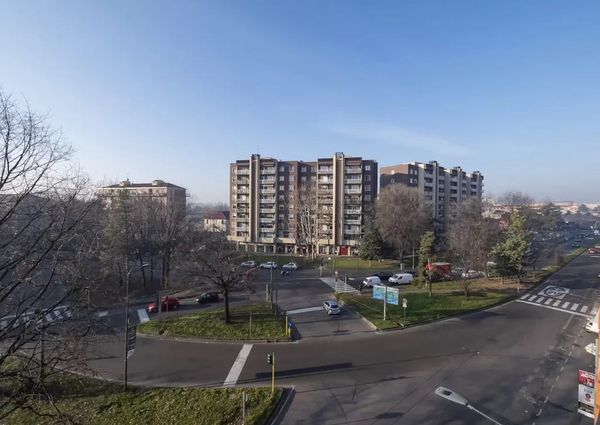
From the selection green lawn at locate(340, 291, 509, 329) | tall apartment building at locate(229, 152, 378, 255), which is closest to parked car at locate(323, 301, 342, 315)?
green lawn at locate(340, 291, 509, 329)

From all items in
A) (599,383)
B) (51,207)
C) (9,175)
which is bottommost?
(599,383)

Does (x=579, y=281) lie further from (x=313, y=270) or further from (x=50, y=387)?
(x=50, y=387)

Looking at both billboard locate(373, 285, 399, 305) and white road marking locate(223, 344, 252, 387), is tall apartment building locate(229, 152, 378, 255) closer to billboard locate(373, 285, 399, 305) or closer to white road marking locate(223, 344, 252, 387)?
billboard locate(373, 285, 399, 305)

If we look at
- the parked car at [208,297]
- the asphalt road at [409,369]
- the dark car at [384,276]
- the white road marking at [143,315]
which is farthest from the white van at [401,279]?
the white road marking at [143,315]

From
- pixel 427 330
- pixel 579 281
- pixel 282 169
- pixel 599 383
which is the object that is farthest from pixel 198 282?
pixel 282 169

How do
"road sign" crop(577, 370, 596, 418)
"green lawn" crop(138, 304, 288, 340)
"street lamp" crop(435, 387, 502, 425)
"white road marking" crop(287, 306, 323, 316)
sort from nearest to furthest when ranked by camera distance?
"road sign" crop(577, 370, 596, 418)
"street lamp" crop(435, 387, 502, 425)
"green lawn" crop(138, 304, 288, 340)
"white road marking" crop(287, 306, 323, 316)

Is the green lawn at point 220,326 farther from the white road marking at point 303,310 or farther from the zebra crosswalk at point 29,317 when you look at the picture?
the zebra crosswalk at point 29,317

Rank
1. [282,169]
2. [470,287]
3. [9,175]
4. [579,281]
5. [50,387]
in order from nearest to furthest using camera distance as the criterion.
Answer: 1. [9,175]
2. [50,387]
3. [470,287]
4. [579,281]
5. [282,169]
